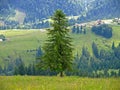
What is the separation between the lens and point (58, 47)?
48.8 meters

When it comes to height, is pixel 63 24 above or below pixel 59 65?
above

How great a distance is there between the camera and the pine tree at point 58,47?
4884 centimetres

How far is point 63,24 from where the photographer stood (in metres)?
49.4

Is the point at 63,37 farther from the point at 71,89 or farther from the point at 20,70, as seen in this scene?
the point at 20,70

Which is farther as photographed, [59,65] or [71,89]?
[59,65]

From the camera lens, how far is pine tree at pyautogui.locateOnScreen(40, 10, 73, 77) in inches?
1923

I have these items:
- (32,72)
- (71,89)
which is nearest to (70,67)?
(71,89)

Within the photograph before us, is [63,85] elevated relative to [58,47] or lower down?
elevated

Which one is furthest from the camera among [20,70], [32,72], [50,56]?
[32,72]

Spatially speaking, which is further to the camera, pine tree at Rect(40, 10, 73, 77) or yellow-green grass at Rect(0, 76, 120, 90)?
pine tree at Rect(40, 10, 73, 77)

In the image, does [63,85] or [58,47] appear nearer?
[63,85]

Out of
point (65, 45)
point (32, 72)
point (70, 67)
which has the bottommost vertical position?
point (32, 72)

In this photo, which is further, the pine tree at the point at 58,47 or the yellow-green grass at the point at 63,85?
the pine tree at the point at 58,47

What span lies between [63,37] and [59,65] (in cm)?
401
